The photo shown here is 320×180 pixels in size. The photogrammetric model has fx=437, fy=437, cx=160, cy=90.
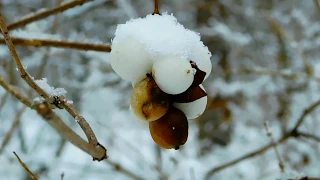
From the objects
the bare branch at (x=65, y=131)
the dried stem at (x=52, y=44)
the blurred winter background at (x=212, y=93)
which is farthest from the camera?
the blurred winter background at (x=212, y=93)

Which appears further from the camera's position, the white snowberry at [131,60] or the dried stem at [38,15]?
the dried stem at [38,15]

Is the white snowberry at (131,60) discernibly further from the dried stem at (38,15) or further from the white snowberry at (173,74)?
the dried stem at (38,15)

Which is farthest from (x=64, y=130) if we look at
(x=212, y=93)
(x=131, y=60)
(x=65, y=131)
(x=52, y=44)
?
(x=212, y=93)

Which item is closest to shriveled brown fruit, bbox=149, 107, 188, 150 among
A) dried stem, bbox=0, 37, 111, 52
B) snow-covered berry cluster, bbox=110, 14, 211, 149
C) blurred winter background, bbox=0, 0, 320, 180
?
snow-covered berry cluster, bbox=110, 14, 211, 149

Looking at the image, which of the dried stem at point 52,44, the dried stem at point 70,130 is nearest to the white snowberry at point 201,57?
the dried stem at point 70,130

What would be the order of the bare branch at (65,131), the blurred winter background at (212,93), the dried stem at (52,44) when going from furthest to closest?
1. the blurred winter background at (212,93)
2. the dried stem at (52,44)
3. the bare branch at (65,131)

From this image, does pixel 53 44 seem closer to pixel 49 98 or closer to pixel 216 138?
pixel 49 98

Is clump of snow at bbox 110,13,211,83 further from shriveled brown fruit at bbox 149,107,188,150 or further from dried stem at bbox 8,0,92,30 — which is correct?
dried stem at bbox 8,0,92,30

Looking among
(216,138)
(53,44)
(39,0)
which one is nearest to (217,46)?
(216,138)
